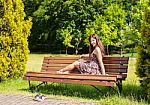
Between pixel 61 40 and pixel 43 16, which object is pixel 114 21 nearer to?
pixel 61 40

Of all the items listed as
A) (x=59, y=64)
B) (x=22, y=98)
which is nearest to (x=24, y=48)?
(x=59, y=64)

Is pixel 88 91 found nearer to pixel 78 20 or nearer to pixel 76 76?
pixel 76 76

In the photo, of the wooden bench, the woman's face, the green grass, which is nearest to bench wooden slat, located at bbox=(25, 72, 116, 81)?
the wooden bench

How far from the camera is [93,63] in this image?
9359 mm

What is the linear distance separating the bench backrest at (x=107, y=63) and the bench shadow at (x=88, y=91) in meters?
→ 0.57

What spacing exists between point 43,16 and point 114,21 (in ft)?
46.5

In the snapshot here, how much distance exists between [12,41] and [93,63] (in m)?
3.52

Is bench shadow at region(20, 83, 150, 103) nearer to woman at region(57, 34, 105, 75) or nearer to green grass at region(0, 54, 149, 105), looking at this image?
green grass at region(0, 54, 149, 105)

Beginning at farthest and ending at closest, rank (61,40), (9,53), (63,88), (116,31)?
(61,40), (116,31), (9,53), (63,88)

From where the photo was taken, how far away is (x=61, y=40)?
52500 millimetres

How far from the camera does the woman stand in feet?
30.2

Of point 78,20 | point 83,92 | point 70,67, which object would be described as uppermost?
point 78,20

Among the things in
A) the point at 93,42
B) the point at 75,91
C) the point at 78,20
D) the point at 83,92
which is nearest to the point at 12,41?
the point at 75,91

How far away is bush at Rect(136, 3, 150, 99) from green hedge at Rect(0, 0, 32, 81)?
4.71 metres
